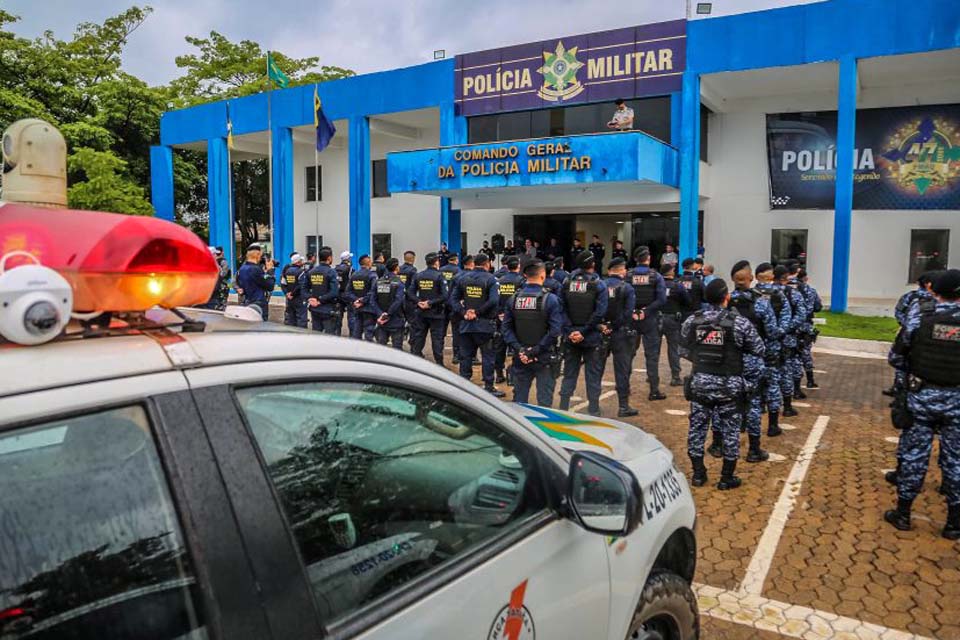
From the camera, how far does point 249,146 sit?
A: 96.6 feet

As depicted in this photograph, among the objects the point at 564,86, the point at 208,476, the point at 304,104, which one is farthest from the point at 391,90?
the point at 208,476

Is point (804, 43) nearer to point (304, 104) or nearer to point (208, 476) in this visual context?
point (304, 104)

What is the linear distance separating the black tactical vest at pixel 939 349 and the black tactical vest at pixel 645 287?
4.64 metres

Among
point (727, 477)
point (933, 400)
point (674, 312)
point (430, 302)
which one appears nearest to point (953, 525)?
point (933, 400)

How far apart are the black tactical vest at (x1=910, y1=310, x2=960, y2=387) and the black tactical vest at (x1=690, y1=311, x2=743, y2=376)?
4.10 ft

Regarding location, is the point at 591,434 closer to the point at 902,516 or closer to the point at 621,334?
the point at 902,516

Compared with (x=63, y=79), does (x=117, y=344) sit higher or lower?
lower

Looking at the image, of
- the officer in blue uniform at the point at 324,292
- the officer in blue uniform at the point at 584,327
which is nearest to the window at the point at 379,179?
the officer in blue uniform at the point at 324,292

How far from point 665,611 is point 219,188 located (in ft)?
93.6

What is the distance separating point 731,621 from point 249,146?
2943 centimetres

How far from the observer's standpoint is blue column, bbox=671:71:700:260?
59.4 ft

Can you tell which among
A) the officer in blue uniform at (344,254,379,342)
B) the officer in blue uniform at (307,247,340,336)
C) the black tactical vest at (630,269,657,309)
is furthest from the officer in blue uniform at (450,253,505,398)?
the officer in blue uniform at (307,247,340,336)

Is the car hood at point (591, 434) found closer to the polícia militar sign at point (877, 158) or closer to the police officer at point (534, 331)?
the police officer at point (534, 331)

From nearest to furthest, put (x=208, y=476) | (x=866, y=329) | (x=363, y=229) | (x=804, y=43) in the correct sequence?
(x=208, y=476) < (x=866, y=329) < (x=804, y=43) < (x=363, y=229)
